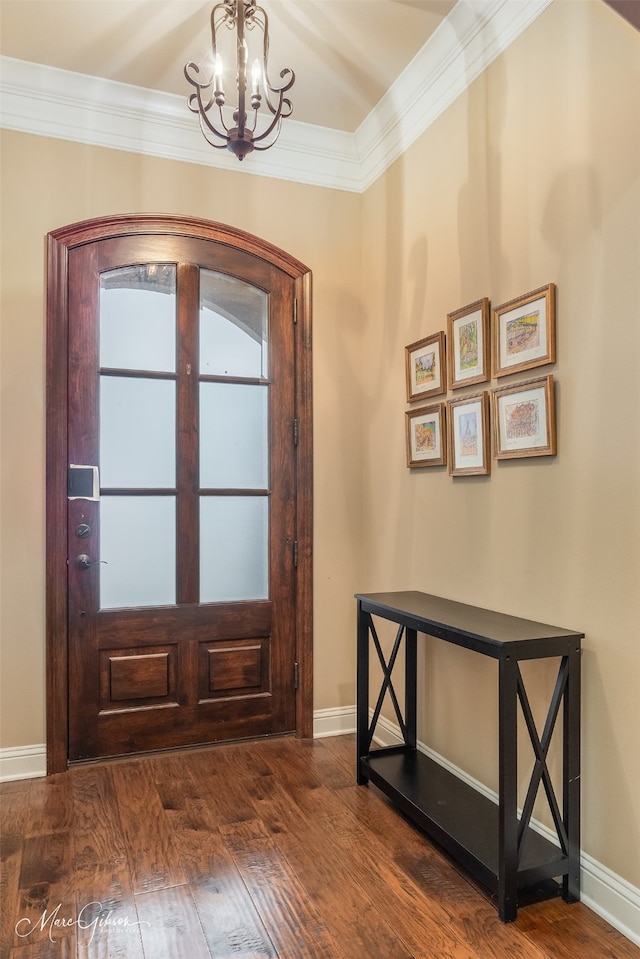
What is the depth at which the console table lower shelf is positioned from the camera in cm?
187

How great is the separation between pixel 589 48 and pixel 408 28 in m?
0.86

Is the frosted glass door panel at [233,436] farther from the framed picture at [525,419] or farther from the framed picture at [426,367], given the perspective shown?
the framed picture at [525,419]

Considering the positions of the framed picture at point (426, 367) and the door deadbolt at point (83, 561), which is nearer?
the framed picture at point (426, 367)

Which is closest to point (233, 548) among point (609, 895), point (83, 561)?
point (83, 561)

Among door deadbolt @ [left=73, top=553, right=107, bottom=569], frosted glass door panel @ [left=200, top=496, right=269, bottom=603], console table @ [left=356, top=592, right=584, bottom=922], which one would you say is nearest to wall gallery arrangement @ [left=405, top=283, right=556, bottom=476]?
console table @ [left=356, top=592, right=584, bottom=922]

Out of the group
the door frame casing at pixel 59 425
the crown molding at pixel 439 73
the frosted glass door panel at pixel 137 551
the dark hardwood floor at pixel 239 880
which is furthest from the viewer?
the frosted glass door panel at pixel 137 551

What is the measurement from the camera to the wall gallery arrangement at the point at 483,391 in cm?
210

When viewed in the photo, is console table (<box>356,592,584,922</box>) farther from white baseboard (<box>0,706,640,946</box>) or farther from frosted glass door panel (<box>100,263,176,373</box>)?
frosted glass door panel (<box>100,263,176,373</box>)

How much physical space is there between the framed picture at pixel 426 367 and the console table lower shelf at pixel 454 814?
4.90ft

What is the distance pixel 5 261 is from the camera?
2.80m

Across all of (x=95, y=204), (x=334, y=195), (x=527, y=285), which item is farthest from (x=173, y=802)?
(x=334, y=195)

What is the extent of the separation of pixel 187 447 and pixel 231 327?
2.03 feet

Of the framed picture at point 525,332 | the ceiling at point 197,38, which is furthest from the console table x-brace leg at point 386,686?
the ceiling at point 197,38

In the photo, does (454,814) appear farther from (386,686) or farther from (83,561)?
(83,561)
